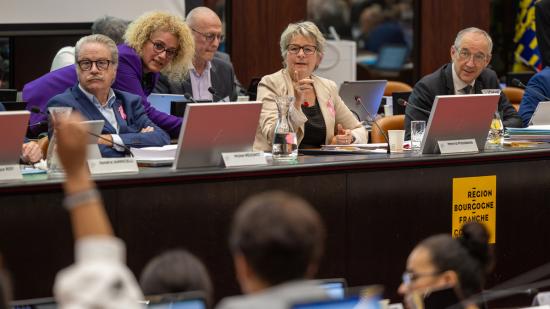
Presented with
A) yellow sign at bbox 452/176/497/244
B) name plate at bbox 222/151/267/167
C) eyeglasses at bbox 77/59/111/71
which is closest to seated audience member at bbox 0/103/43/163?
Answer: eyeglasses at bbox 77/59/111/71

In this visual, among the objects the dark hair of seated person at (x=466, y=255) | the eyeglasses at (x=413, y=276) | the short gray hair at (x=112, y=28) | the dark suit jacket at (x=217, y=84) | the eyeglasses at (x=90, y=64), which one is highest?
the short gray hair at (x=112, y=28)

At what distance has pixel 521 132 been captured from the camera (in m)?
5.50

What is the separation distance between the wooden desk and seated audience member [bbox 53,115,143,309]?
1.95 metres

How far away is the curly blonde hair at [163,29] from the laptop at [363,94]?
3.96ft

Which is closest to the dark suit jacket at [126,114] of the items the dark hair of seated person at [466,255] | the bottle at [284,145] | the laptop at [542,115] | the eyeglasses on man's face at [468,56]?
the bottle at [284,145]

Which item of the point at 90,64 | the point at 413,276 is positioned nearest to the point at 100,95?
the point at 90,64

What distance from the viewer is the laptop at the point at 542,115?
5703mm

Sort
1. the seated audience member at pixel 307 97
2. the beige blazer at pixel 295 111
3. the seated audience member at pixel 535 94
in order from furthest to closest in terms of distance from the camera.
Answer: the seated audience member at pixel 535 94
the seated audience member at pixel 307 97
the beige blazer at pixel 295 111

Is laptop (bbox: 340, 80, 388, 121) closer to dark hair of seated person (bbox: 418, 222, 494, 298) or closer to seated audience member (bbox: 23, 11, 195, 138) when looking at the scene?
seated audience member (bbox: 23, 11, 195, 138)

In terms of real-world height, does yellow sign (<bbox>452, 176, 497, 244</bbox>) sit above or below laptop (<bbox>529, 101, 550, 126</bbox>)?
below

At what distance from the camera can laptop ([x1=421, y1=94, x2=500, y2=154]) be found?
4.66m

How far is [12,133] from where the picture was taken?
381 centimetres

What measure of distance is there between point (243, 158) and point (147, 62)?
1413mm

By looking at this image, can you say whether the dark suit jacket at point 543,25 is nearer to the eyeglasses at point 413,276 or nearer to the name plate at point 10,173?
the name plate at point 10,173
